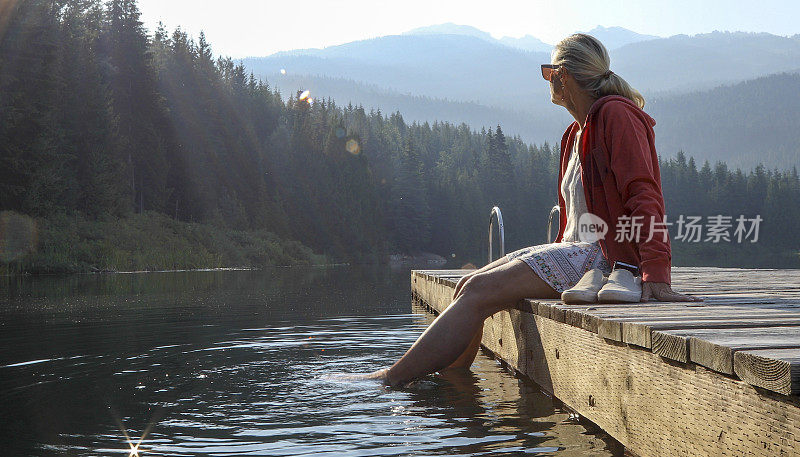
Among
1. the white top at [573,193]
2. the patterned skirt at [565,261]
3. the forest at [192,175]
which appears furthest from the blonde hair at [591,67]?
the forest at [192,175]

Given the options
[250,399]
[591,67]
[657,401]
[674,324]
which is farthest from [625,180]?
[250,399]

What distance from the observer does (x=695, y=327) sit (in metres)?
2.98

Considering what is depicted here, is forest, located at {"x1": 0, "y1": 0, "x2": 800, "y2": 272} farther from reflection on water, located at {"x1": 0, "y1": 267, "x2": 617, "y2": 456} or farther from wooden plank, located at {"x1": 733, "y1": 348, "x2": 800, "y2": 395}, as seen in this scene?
wooden plank, located at {"x1": 733, "y1": 348, "x2": 800, "y2": 395}

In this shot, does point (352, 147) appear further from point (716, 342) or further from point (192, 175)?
point (716, 342)

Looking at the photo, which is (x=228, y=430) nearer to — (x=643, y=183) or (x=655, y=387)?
(x=655, y=387)

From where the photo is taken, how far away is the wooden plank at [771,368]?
1.98 m

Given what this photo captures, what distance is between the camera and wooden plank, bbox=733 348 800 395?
198 cm

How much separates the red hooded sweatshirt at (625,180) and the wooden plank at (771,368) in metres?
1.56

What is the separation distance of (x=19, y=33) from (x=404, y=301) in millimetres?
22955

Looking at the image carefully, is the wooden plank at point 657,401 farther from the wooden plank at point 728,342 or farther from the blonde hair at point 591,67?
the blonde hair at point 591,67

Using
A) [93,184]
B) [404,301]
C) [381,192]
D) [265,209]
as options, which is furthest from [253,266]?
[381,192]

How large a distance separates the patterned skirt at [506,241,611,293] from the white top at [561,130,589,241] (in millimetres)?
125

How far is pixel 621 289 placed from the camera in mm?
3895

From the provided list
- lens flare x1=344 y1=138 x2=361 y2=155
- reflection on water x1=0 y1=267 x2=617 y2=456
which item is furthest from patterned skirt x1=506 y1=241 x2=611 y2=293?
lens flare x1=344 y1=138 x2=361 y2=155
